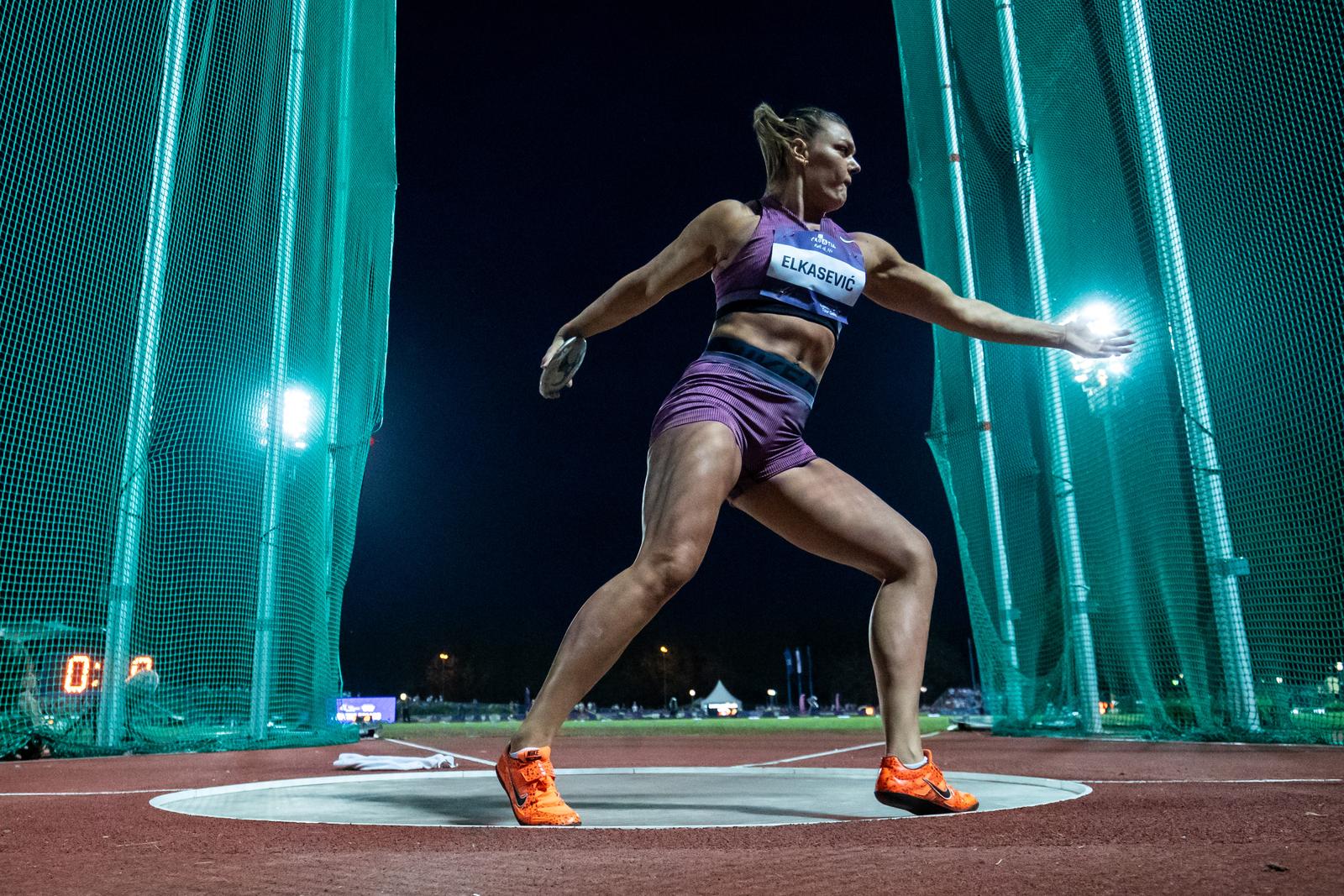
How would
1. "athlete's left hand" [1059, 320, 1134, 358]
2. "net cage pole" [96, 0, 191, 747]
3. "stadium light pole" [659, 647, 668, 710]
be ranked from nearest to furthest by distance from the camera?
"athlete's left hand" [1059, 320, 1134, 358] → "net cage pole" [96, 0, 191, 747] → "stadium light pole" [659, 647, 668, 710]

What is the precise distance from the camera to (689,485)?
8.51ft

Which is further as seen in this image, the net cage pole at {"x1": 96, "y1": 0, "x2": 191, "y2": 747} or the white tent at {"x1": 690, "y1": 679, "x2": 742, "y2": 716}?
the white tent at {"x1": 690, "y1": 679, "x2": 742, "y2": 716}

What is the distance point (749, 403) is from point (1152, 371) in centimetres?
518

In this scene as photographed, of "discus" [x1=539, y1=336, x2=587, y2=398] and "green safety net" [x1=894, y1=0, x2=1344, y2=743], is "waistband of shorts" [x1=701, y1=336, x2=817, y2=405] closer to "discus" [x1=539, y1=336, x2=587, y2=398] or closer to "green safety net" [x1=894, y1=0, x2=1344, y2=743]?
"discus" [x1=539, y1=336, x2=587, y2=398]

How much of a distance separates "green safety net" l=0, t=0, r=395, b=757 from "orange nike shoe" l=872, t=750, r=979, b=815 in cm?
616

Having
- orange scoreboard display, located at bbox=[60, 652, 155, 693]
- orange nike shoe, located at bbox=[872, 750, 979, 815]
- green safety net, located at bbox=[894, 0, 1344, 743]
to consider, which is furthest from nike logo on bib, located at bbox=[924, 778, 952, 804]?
orange scoreboard display, located at bbox=[60, 652, 155, 693]

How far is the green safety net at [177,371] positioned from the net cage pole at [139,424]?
0.06ft

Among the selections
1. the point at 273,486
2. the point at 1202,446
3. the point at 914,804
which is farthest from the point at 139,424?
the point at 1202,446

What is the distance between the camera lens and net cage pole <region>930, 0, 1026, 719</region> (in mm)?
8852

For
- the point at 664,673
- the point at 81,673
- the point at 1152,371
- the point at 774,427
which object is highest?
the point at 1152,371

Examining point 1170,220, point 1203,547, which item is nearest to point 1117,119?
point 1170,220

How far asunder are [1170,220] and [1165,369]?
3.26 feet

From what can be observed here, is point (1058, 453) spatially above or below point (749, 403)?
above

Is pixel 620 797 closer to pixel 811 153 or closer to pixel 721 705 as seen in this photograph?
pixel 811 153
